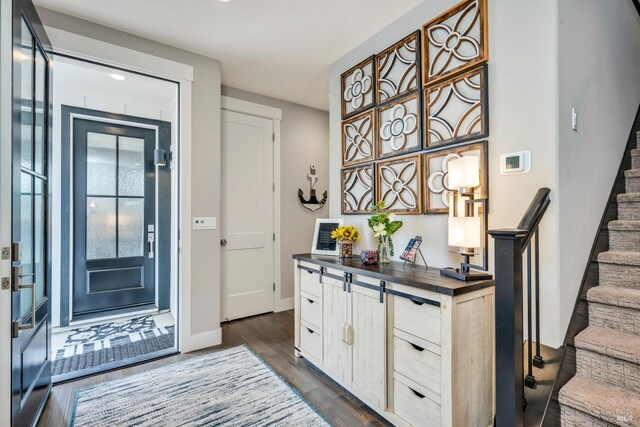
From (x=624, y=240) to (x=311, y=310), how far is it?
6.91ft

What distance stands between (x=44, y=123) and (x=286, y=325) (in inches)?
106

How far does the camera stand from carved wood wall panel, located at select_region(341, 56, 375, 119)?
2.61 meters

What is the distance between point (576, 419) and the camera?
1388 mm

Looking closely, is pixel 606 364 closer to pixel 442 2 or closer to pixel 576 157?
pixel 576 157

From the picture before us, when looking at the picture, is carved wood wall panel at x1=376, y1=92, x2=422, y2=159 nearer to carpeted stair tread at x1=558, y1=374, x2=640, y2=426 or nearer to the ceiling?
the ceiling

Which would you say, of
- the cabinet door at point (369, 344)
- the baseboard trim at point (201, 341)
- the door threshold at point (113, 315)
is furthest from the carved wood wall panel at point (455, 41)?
the door threshold at point (113, 315)

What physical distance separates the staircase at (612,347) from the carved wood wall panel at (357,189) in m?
1.53

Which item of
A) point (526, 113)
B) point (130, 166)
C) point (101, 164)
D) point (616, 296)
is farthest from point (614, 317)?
point (101, 164)

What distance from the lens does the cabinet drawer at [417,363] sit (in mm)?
1570

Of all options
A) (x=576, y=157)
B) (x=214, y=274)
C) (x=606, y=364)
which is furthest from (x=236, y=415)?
(x=576, y=157)

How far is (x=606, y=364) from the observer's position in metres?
1.48

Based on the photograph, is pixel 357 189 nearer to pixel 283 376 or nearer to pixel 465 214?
pixel 465 214

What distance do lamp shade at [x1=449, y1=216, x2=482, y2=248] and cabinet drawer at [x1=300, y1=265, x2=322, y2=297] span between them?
3.51ft

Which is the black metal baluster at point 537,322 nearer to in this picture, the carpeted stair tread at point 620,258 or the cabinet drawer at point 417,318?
the cabinet drawer at point 417,318
